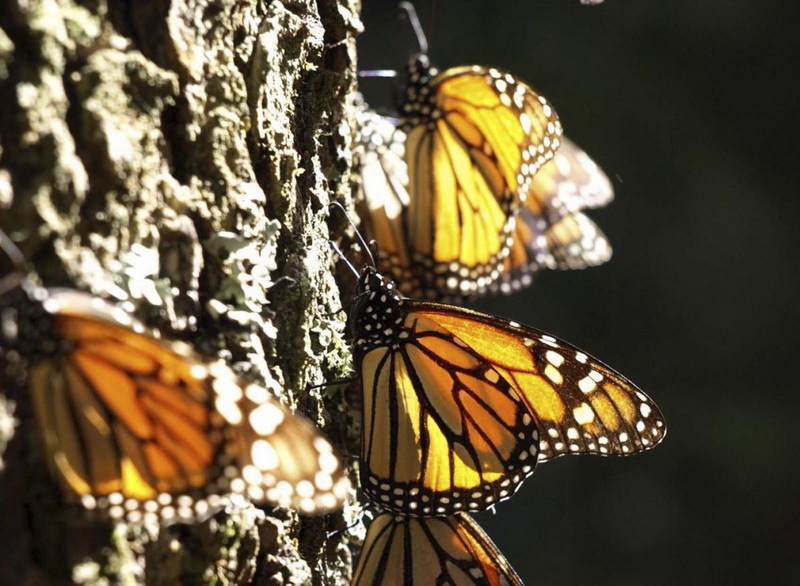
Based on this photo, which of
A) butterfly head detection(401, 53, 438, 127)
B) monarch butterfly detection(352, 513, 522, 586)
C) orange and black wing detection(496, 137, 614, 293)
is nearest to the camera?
monarch butterfly detection(352, 513, 522, 586)

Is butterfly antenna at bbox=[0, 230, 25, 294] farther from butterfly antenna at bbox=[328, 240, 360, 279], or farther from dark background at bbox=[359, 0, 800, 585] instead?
dark background at bbox=[359, 0, 800, 585]

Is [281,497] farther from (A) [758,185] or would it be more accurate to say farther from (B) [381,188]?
(A) [758,185]

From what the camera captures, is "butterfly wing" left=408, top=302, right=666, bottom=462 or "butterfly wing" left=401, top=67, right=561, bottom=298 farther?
"butterfly wing" left=401, top=67, right=561, bottom=298

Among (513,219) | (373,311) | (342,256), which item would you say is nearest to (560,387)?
(373,311)

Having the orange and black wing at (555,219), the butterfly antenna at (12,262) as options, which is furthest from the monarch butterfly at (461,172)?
the butterfly antenna at (12,262)

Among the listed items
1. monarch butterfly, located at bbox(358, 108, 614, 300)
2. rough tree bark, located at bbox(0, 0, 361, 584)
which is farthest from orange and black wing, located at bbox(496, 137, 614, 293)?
rough tree bark, located at bbox(0, 0, 361, 584)

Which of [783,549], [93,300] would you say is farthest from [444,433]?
[783,549]

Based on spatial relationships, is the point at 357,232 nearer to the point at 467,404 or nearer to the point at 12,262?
the point at 467,404
